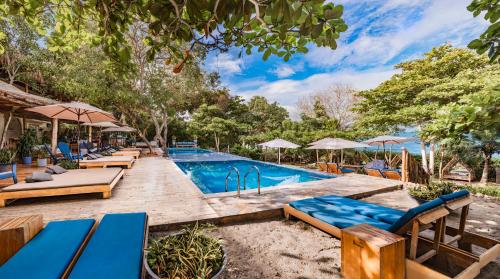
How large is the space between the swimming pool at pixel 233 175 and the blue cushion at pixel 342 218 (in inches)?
218

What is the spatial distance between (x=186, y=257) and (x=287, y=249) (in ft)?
4.74

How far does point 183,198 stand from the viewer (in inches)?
181

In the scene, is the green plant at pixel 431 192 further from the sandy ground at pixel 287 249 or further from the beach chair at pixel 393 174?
the beach chair at pixel 393 174

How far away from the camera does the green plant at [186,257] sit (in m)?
1.71

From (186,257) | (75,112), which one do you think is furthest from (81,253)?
(75,112)

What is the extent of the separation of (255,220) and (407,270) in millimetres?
2219

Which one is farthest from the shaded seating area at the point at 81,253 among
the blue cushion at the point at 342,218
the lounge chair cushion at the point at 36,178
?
the lounge chair cushion at the point at 36,178

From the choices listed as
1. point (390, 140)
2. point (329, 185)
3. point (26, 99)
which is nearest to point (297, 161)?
point (390, 140)

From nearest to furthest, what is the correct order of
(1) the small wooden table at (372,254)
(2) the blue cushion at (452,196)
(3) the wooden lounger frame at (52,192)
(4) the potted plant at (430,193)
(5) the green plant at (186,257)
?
(5) the green plant at (186,257) → (1) the small wooden table at (372,254) → (2) the blue cushion at (452,196) → (3) the wooden lounger frame at (52,192) → (4) the potted plant at (430,193)

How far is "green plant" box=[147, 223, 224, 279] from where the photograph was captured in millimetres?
1705

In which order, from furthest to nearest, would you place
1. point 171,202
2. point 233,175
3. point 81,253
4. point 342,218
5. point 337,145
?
point 233,175
point 337,145
point 171,202
point 342,218
point 81,253

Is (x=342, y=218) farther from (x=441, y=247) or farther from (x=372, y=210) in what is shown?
(x=441, y=247)

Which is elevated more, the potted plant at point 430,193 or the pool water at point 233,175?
the potted plant at point 430,193

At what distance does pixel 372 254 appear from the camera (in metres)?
1.90
